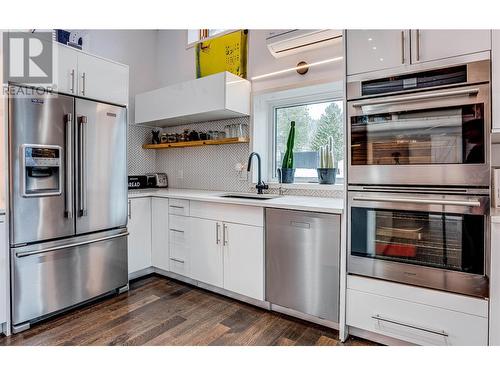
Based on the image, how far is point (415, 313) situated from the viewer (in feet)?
5.74

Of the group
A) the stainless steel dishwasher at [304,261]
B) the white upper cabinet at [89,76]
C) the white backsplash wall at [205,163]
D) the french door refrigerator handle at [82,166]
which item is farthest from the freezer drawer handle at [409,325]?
the white upper cabinet at [89,76]

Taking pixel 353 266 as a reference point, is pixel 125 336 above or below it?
below

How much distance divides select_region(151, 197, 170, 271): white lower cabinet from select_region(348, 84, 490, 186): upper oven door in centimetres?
191

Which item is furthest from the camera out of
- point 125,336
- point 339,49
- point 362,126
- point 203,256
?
point 203,256

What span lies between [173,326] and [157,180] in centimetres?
206

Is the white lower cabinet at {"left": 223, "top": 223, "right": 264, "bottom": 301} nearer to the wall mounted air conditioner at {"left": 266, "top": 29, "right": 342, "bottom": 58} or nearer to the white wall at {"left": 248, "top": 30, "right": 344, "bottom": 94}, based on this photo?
the white wall at {"left": 248, "top": 30, "right": 344, "bottom": 94}

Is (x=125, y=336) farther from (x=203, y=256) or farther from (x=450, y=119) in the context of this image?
(x=450, y=119)

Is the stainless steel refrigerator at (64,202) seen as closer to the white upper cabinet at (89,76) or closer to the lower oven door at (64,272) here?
the lower oven door at (64,272)

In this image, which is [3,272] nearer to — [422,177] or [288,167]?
[288,167]

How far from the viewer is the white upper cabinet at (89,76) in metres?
2.35
